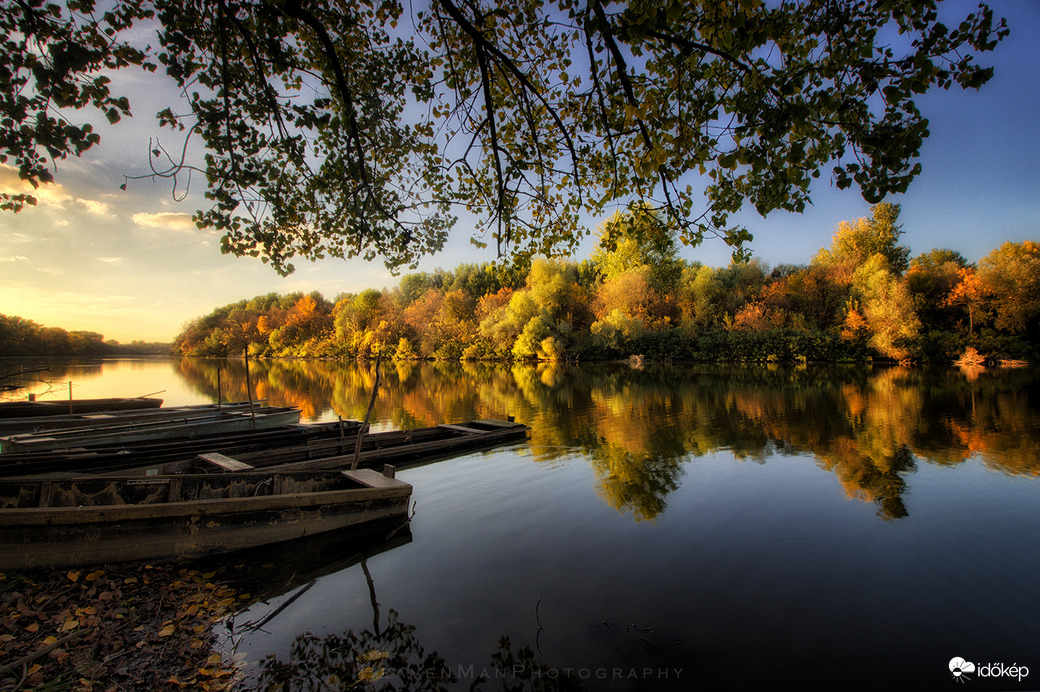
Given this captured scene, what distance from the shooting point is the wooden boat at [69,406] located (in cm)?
1341

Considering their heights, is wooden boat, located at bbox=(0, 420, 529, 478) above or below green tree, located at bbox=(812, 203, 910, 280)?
below

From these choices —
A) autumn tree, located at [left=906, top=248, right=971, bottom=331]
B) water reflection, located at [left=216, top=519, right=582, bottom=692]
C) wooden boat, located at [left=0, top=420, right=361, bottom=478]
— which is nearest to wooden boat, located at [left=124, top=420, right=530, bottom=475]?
wooden boat, located at [left=0, top=420, right=361, bottom=478]

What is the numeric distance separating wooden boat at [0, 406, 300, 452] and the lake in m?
5.92

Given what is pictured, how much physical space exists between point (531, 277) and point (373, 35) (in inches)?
1742

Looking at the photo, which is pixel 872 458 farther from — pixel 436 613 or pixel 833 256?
pixel 833 256

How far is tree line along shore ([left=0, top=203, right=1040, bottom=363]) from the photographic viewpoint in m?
32.9

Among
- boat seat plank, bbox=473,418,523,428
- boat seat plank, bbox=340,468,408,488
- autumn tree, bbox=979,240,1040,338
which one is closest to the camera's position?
boat seat plank, bbox=340,468,408,488

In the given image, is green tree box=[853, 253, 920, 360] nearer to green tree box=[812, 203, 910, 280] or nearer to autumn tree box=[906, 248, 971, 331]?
autumn tree box=[906, 248, 971, 331]

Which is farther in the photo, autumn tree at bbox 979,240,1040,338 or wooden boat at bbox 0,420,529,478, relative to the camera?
autumn tree at bbox 979,240,1040,338

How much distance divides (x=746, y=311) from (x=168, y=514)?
41469 mm

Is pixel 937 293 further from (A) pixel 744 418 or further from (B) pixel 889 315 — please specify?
(A) pixel 744 418

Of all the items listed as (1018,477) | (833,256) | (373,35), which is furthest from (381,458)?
(833,256)

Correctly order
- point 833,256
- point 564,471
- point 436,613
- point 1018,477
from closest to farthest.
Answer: point 436,613 → point 1018,477 → point 564,471 → point 833,256

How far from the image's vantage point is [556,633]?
387 cm
